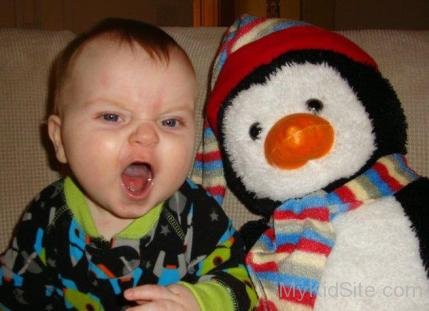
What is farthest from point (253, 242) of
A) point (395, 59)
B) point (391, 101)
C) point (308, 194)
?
point (395, 59)

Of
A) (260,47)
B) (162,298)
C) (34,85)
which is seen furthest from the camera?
(34,85)

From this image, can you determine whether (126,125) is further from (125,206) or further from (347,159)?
(347,159)

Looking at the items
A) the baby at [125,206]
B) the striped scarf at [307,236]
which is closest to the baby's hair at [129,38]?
the baby at [125,206]

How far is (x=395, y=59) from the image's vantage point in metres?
0.77

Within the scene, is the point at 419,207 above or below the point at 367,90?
below

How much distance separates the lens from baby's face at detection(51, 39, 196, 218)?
554 millimetres

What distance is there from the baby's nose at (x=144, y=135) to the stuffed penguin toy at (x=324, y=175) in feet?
0.40

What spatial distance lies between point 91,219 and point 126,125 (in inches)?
7.0

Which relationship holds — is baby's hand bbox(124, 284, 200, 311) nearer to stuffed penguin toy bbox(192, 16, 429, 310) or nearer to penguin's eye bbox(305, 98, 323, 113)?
stuffed penguin toy bbox(192, 16, 429, 310)

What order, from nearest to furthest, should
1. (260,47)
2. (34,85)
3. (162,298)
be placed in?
1. (162,298)
2. (260,47)
3. (34,85)

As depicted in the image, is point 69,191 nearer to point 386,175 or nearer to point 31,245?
point 31,245

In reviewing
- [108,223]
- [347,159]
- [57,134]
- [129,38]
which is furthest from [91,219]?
[347,159]

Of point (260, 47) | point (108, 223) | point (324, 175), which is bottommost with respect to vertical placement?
point (108, 223)

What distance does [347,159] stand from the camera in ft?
1.86
